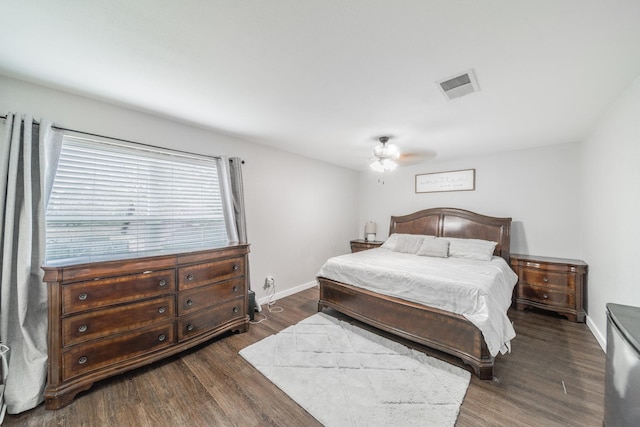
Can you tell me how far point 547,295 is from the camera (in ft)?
10.5

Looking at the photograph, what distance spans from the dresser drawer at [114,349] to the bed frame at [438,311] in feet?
6.08

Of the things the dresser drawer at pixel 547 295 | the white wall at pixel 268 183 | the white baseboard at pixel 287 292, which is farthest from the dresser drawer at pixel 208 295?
the dresser drawer at pixel 547 295

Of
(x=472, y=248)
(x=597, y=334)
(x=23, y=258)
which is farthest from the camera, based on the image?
(x=472, y=248)

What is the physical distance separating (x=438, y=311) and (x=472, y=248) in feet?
5.96

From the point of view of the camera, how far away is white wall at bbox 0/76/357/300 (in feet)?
6.89

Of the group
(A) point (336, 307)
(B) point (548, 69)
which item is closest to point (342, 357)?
(A) point (336, 307)

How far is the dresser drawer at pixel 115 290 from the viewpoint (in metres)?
1.75

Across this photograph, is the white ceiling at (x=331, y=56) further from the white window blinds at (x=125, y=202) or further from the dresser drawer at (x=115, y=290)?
the dresser drawer at (x=115, y=290)

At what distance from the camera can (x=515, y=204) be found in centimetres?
384

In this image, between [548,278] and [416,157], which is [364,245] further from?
[548,278]

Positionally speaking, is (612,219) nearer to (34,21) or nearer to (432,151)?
(432,151)

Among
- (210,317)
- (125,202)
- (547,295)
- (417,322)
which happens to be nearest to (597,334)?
(547,295)

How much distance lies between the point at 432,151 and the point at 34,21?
423cm

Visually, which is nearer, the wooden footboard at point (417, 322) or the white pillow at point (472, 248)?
the wooden footboard at point (417, 322)
